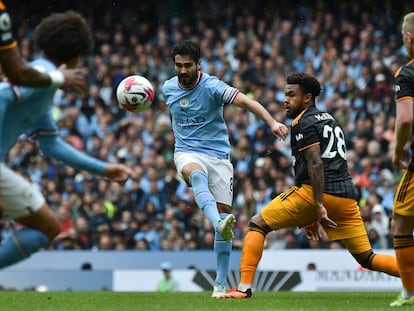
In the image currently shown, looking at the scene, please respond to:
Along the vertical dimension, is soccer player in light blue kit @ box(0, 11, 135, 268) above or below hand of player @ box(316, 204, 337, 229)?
above

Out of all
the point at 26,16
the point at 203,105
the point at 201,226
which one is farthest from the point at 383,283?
the point at 26,16

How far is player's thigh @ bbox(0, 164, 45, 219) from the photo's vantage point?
677cm

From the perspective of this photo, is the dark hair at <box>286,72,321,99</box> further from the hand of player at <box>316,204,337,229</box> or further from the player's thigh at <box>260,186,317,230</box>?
the hand of player at <box>316,204,337,229</box>

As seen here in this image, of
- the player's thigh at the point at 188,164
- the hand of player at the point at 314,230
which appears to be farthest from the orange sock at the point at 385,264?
the player's thigh at the point at 188,164

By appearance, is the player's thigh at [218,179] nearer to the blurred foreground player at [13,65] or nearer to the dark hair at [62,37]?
the dark hair at [62,37]

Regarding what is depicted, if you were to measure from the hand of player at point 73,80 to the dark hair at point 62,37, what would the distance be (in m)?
0.18

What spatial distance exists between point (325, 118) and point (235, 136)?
10.7 metres

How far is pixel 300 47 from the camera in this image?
2280cm

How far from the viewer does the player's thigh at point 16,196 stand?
6766mm

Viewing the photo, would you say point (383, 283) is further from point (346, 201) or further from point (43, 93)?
point (43, 93)

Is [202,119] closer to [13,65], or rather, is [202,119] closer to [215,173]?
[215,173]

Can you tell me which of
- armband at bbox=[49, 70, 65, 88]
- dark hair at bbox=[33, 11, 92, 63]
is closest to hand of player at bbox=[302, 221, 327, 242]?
dark hair at bbox=[33, 11, 92, 63]

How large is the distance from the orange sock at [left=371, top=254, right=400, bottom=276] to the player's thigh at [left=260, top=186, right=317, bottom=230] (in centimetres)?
79

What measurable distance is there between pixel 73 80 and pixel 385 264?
174 inches
